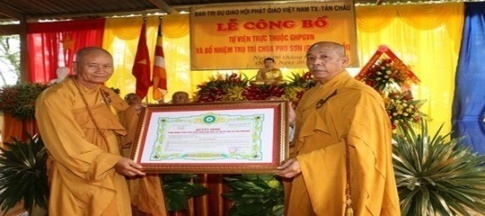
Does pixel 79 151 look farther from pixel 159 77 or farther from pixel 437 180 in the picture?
pixel 159 77

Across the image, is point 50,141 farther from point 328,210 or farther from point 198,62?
point 198,62

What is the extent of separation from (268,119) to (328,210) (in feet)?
1.92

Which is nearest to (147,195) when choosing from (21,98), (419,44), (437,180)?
(437,180)

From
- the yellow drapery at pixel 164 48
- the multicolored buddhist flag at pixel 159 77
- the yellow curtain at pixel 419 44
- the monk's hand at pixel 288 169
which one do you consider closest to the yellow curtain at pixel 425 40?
the yellow curtain at pixel 419 44

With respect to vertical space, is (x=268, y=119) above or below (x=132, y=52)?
below

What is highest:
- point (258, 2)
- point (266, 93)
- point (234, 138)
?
point (258, 2)

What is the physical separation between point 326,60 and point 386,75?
1425 millimetres

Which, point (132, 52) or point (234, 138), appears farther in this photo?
point (132, 52)

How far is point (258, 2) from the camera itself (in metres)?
7.54

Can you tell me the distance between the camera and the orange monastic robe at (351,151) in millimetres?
2043

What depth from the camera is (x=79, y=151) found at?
87.8 inches

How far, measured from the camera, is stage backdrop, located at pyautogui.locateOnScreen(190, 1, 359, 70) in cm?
723

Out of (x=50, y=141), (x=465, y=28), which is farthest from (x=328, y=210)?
(x=465, y=28)

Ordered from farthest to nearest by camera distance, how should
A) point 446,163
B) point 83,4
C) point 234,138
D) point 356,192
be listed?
point 83,4 < point 446,163 < point 234,138 < point 356,192
